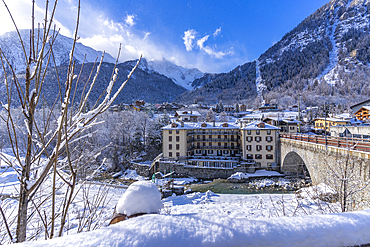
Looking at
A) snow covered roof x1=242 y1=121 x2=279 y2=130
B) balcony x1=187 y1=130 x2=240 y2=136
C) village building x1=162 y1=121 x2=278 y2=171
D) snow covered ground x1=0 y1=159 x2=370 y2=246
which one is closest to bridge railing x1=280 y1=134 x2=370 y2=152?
snow covered roof x1=242 y1=121 x2=279 y2=130

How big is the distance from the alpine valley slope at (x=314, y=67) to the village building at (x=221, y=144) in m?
66.7

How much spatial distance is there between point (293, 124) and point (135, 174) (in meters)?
31.1

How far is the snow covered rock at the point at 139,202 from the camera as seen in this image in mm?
1572

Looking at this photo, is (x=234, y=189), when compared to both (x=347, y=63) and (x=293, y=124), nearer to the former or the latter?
(x=293, y=124)

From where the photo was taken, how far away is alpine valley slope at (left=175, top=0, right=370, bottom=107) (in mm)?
89938

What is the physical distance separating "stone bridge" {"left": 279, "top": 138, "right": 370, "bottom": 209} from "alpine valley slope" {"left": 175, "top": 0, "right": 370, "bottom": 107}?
70.6m

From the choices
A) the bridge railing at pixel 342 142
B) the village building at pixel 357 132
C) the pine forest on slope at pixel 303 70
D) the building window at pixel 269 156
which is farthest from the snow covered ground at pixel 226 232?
the pine forest on slope at pixel 303 70

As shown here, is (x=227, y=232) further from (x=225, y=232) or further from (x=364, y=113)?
(x=364, y=113)

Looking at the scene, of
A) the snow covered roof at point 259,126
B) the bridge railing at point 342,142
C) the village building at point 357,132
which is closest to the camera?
the bridge railing at point 342,142

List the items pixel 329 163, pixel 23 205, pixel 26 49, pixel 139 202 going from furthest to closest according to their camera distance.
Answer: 1. pixel 329 163
2. pixel 26 49
3. pixel 139 202
4. pixel 23 205

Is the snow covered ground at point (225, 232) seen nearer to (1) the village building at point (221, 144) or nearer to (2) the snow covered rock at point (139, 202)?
(2) the snow covered rock at point (139, 202)

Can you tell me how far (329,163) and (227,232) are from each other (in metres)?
16.4

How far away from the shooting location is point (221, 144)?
31.8m

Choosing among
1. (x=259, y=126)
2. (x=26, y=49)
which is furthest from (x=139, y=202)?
(x=259, y=126)
